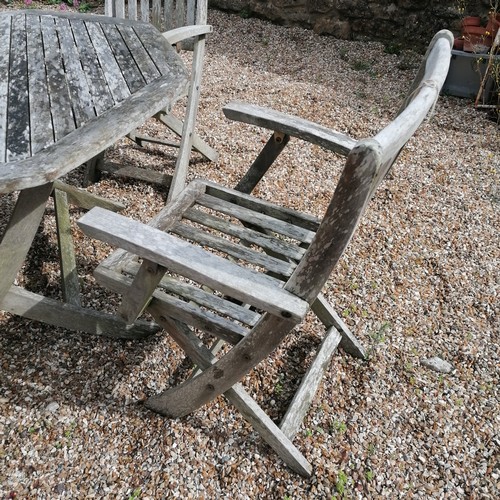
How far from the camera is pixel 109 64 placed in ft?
6.31

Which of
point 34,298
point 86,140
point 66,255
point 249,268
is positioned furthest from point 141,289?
point 66,255

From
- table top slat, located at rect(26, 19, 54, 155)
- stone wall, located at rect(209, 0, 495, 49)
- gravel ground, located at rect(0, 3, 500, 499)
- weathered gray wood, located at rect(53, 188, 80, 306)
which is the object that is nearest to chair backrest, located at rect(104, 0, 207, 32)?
gravel ground, located at rect(0, 3, 500, 499)

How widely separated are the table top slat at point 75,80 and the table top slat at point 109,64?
0.08m

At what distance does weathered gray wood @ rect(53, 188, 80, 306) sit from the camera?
220cm

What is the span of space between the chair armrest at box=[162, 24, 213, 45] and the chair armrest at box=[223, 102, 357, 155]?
26.2 inches

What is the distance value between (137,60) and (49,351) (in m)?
1.25

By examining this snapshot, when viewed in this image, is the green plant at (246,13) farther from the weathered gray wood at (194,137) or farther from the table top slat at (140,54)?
the table top slat at (140,54)

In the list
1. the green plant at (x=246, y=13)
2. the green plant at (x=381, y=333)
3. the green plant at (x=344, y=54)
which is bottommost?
the green plant at (x=381, y=333)

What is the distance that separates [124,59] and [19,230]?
0.79 m

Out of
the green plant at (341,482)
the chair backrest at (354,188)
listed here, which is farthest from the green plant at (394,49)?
the green plant at (341,482)

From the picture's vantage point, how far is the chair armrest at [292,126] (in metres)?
1.92

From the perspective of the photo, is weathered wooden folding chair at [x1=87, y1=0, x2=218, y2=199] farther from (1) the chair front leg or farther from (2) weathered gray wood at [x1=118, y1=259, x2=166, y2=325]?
(2) weathered gray wood at [x1=118, y1=259, x2=166, y2=325]

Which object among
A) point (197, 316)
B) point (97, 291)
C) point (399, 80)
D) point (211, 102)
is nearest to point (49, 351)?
point (97, 291)

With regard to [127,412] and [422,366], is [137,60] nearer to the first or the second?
[127,412]
